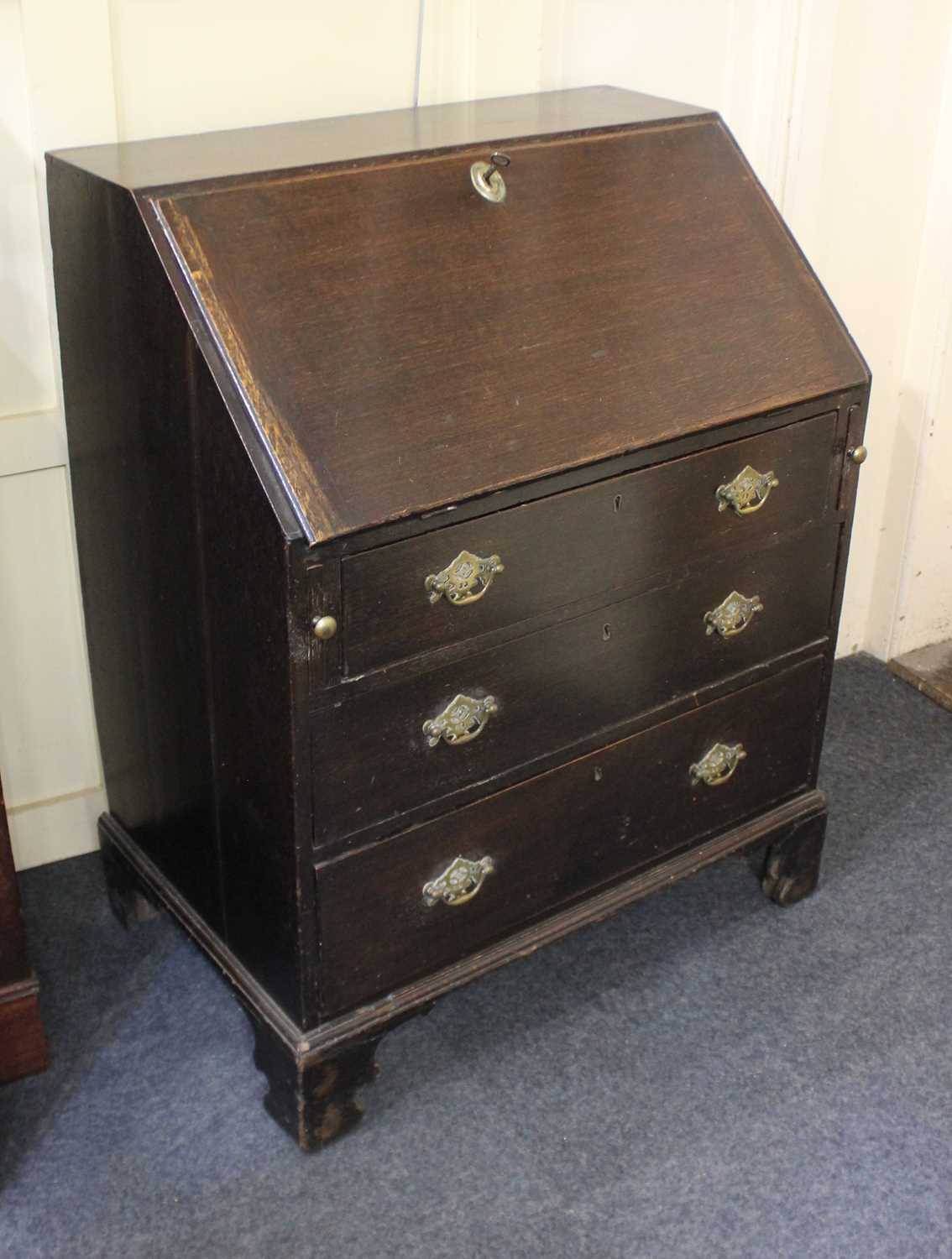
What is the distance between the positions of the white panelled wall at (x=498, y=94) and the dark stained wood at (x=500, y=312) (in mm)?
409

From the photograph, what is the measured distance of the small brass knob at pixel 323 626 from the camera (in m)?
1.67

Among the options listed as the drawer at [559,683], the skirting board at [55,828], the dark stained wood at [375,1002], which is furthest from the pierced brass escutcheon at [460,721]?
the skirting board at [55,828]

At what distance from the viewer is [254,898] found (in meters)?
1.97

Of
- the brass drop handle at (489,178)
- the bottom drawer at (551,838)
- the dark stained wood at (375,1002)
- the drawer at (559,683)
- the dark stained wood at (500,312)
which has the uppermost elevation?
the brass drop handle at (489,178)

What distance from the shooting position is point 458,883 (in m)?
2.00

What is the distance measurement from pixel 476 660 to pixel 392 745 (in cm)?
15

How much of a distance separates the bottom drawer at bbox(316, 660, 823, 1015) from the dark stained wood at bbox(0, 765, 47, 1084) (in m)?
0.45

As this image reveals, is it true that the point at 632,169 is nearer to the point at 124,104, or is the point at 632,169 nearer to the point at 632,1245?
the point at 124,104

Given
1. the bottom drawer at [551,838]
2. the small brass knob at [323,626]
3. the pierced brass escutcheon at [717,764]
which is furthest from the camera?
the pierced brass escutcheon at [717,764]

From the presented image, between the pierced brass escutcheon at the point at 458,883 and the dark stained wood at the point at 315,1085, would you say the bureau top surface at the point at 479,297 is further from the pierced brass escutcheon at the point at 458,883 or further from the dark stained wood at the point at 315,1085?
the dark stained wood at the point at 315,1085

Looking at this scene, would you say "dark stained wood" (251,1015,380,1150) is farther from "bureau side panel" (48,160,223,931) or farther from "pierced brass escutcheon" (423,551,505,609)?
"pierced brass escutcheon" (423,551,505,609)

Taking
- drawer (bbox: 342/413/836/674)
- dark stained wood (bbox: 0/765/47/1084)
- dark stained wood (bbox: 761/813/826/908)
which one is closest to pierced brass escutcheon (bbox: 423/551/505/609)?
drawer (bbox: 342/413/836/674)

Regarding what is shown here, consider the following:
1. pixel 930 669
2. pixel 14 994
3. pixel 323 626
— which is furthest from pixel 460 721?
pixel 930 669

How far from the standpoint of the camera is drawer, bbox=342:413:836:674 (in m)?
1.73
